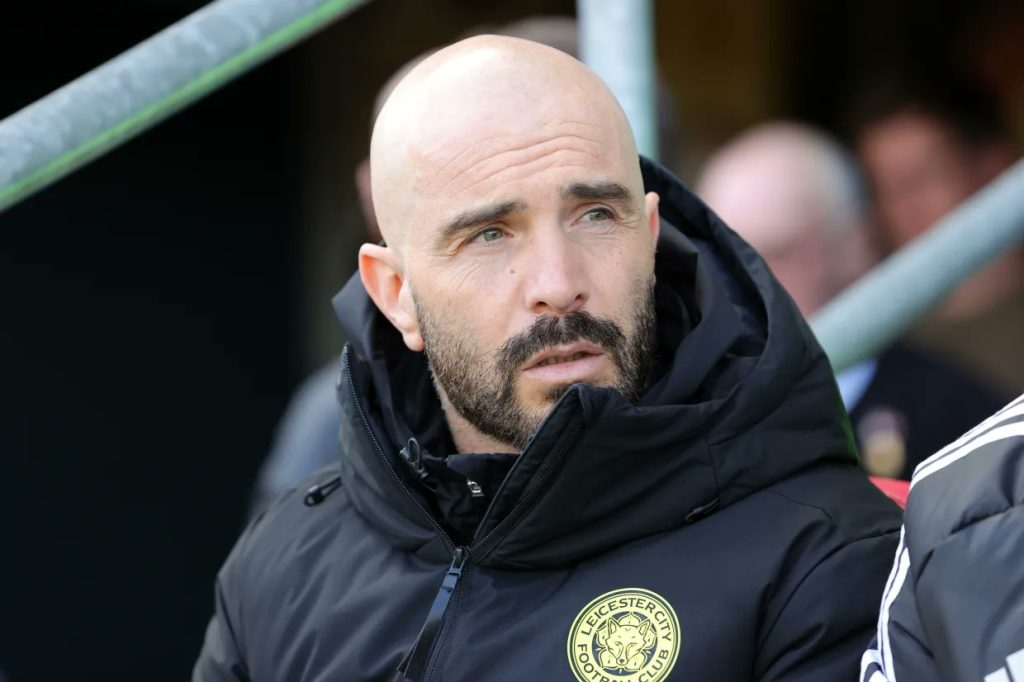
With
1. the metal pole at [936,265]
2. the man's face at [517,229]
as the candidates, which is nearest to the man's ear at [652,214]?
the man's face at [517,229]

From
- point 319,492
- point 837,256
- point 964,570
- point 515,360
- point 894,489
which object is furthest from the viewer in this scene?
point 837,256

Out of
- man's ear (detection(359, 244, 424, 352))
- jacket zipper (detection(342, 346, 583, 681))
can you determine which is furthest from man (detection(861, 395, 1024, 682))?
man's ear (detection(359, 244, 424, 352))

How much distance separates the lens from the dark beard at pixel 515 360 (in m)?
A: 2.15

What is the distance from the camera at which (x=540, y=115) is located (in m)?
2.25

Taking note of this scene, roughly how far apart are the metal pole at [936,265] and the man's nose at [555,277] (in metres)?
0.48

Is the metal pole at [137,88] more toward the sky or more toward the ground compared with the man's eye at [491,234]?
more toward the sky

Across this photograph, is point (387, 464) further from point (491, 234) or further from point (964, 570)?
point (964, 570)

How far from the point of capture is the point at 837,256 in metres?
4.00

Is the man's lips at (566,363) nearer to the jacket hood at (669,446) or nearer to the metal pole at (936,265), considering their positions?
the jacket hood at (669,446)

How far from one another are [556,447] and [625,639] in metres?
0.24

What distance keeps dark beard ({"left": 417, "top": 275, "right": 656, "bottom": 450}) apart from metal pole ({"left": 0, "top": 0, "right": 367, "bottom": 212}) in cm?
45

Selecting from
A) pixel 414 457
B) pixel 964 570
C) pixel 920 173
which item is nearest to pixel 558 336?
pixel 414 457

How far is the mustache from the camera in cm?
214

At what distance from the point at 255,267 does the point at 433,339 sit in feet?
12.9
